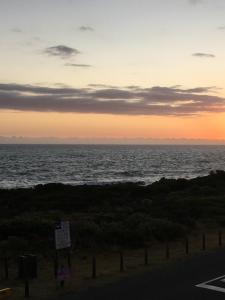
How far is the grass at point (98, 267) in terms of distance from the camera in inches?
→ 580

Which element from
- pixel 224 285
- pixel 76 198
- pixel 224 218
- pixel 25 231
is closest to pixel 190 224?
pixel 224 218

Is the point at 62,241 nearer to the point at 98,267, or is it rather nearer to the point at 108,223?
the point at 98,267

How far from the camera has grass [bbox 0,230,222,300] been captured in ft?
48.3

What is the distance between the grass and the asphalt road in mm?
647

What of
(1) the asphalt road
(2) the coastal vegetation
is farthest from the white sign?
(2) the coastal vegetation

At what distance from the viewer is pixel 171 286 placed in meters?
14.5

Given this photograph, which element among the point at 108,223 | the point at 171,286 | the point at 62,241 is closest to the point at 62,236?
the point at 62,241

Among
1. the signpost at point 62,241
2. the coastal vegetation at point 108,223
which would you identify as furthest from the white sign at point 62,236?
the coastal vegetation at point 108,223

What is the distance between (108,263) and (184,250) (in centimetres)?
386

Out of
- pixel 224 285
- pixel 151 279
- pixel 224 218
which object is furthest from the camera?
pixel 224 218

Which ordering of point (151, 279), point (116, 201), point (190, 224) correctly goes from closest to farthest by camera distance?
point (151, 279), point (190, 224), point (116, 201)

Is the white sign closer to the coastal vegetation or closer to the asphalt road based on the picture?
the asphalt road

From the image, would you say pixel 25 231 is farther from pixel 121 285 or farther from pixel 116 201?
pixel 116 201

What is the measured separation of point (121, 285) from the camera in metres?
15.0
